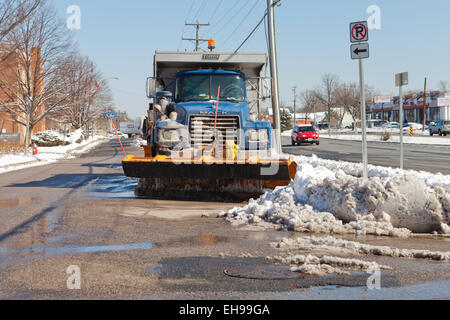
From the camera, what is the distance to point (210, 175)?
1055cm

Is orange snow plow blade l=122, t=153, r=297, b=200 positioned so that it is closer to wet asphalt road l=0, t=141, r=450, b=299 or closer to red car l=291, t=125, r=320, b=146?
wet asphalt road l=0, t=141, r=450, b=299

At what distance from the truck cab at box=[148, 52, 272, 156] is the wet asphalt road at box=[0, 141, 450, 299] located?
215cm

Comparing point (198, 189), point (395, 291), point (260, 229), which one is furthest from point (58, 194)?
point (395, 291)

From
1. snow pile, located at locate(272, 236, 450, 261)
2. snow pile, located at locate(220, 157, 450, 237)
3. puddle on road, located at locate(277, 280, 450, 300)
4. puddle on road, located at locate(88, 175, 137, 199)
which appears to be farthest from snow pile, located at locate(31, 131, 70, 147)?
puddle on road, located at locate(277, 280, 450, 300)

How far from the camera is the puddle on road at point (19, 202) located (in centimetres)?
1038

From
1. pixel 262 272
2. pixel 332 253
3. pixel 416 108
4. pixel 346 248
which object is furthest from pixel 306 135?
pixel 416 108

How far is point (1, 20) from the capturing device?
2391cm

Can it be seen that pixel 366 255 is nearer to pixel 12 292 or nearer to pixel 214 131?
pixel 12 292

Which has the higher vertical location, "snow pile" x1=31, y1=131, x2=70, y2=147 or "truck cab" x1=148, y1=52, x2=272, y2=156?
"truck cab" x1=148, y1=52, x2=272, y2=156

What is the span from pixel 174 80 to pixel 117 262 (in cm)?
826

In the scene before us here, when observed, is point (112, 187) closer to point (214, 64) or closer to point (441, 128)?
point (214, 64)

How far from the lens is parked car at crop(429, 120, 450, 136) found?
58.5 metres

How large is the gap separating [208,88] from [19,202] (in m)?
4.82

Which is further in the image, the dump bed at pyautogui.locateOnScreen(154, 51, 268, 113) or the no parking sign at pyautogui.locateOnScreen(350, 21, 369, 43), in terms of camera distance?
the dump bed at pyautogui.locateOnScreen(154, 51, 268, 113)
